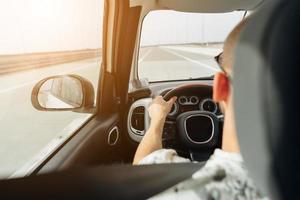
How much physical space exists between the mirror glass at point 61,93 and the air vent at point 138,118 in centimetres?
94

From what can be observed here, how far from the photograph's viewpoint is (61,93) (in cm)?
329

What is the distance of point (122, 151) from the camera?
4125 millimetres

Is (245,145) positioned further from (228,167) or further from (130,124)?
(130,124)

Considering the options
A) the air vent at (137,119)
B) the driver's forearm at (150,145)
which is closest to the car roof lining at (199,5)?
the air vent at (137,119)

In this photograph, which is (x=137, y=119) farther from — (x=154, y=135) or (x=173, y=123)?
(x=154, y=135)

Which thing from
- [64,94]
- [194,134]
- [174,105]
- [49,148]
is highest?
[64,94]

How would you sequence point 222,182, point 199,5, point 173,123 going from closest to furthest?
point 222,182
point 199,5
point 173,123

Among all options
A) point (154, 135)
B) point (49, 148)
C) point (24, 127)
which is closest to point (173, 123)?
point (24, 127)

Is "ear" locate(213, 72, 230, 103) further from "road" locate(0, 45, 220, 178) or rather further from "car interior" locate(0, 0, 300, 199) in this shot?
"road" locate(0, 45, 220, 178)

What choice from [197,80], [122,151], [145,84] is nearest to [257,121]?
[122,151]

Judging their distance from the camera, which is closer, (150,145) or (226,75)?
(226,75)

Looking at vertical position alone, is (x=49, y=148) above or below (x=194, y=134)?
above

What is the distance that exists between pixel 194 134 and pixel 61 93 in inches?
51.4

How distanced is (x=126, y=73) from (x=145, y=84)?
0.78m
